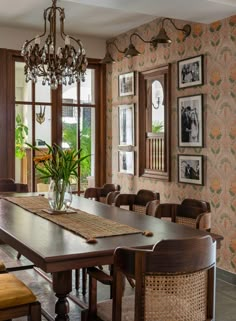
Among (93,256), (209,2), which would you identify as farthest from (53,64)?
(93,256)

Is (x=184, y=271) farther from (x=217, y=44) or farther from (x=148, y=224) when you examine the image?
(x=217, y=44)

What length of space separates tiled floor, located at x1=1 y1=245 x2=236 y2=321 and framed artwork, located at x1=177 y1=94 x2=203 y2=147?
1.40 metres

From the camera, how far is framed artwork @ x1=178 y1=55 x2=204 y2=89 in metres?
4.43

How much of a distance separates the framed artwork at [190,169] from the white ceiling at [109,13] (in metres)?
1.35

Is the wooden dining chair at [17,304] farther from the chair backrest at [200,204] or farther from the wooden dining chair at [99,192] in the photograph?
the wooden dining chair at [99,192]

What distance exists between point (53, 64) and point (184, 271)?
2.28 meters

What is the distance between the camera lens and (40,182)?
5.94 metres

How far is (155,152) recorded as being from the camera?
17.1ft

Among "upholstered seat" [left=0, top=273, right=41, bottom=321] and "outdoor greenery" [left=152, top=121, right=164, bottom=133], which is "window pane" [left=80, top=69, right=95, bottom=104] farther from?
"upholstered seat" [left=0, top=273, right=41, bottom=321]

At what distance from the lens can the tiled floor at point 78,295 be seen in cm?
339

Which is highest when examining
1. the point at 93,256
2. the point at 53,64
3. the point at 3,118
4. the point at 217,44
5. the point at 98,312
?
the point at 217,44

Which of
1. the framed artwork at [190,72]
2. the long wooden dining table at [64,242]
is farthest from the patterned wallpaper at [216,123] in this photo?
the long wooden dining table at [64,242]

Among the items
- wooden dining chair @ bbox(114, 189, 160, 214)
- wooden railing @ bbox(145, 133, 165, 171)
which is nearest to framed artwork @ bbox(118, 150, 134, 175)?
wooden railing @ bbox(145, 133, 165, 171)

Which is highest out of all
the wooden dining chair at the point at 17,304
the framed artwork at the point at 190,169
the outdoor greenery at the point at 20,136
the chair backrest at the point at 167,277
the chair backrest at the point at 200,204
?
the outdoor greenery at the point at 20,136
